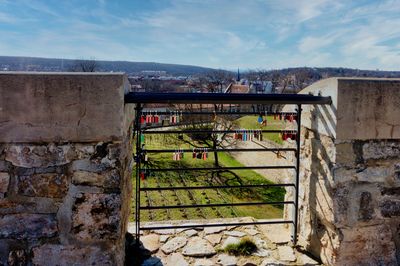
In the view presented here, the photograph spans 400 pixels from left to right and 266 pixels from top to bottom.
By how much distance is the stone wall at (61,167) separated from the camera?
6.84 ft

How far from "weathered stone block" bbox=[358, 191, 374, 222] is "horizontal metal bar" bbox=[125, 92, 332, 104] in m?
0.72

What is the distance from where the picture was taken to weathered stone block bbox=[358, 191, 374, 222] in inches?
98.5

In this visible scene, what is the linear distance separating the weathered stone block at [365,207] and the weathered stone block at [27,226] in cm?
206

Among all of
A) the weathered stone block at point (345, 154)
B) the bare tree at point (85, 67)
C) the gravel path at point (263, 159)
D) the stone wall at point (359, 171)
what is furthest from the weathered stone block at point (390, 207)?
the bare tree at point (85, 67)

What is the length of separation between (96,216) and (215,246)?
1.18 meters

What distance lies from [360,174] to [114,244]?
1735 millimetres

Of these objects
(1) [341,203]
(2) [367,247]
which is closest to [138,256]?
(1) [341,203]

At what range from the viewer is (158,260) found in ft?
8.98

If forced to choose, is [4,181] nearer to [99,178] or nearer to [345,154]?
[99,178]

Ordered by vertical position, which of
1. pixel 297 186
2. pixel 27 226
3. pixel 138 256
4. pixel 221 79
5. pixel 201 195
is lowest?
pixel 201 195

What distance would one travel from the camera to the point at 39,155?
212 centimetres

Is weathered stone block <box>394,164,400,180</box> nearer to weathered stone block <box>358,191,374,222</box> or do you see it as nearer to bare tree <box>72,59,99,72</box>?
weathered stone block <box>358,191,374,222</box>

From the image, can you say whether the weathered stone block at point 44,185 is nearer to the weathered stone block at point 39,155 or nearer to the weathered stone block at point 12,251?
the weathered stone block at point 39,155

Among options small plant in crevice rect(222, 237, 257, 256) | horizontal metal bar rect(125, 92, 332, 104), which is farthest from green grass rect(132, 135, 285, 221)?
horizontal metal bar rect(125, 92, 332, 104)
